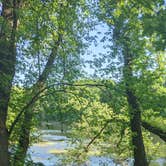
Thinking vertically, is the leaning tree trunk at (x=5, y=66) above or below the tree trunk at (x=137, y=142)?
above

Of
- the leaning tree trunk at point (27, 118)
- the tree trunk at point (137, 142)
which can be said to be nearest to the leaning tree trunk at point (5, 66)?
the leaning tree trunk at point (27, 118)

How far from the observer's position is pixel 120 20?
16250 millimetres

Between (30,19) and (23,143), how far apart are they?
4.29 m

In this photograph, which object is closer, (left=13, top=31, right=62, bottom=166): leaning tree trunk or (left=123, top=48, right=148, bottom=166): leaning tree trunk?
(left=13, top=31, right=62, bottom=166): leaning tree trunk

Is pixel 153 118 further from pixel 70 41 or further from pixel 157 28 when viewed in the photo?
pixel 157 28

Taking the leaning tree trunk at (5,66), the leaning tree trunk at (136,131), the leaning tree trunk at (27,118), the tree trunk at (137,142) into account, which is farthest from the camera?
the tree trunk at (137,142)

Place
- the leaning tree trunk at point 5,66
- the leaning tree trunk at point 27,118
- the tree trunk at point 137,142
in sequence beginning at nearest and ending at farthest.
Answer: the leaning tree trunk at point 5,66 → the leaning tree trunk at point 27,118 → the tree trunk at point 137,142

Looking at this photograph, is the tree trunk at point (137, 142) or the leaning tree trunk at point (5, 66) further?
the tree trunk at point (137, 142)

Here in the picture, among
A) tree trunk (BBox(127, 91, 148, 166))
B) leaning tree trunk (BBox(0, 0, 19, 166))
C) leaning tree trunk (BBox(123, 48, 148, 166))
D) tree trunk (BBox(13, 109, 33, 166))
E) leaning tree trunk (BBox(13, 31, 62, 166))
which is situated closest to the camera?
leaning tree trunk (BBox(0, 0, 19, 166))

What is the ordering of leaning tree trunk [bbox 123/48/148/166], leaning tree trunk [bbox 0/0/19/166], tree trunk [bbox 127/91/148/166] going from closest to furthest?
leaning tree trunk [bbox 0/0/19/166] → leaning tree trunk [bbox 123/48/148/166] → tree trunk [bbox 127/91/148/166]

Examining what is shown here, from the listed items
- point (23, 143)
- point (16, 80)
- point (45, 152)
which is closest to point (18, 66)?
point (16, 80)

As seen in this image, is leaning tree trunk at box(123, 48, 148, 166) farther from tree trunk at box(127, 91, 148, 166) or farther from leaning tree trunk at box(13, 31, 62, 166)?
leaning tree trunk at box(13, 31, 62, 166)

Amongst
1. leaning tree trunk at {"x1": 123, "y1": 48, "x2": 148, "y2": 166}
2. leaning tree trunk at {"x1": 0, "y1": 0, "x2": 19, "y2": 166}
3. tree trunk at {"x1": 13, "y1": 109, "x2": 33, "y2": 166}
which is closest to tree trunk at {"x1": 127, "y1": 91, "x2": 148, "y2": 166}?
leaning tree trunk at {"x1": 123, "y1": 48, "x2": 148, "y2": 166}

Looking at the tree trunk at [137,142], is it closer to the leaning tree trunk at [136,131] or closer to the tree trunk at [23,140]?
the leaning tree trunk at [136,131]
